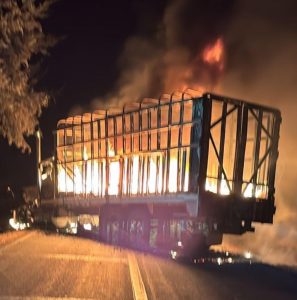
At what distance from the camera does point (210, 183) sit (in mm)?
10086

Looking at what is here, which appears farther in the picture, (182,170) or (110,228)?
(110,228)

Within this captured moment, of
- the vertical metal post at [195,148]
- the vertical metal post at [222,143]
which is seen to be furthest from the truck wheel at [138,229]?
the vertical metal post at [222,143]

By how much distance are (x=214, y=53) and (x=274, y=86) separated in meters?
3.97

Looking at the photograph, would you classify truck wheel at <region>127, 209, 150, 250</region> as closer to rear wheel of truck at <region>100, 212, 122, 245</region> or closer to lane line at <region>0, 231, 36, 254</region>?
rear wheel of truck at <region>100, 212, 122, 245</region>

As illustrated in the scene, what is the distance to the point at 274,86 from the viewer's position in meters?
15.2

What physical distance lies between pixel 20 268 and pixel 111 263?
1.61 metres

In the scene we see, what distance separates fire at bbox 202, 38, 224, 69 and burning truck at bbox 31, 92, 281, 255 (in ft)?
21.5

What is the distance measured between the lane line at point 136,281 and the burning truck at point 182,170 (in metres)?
1.88

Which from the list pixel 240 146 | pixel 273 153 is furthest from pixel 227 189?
pixel 273 153

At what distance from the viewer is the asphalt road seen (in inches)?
235

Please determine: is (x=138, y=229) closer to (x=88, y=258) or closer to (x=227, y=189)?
(x=227, y=189)

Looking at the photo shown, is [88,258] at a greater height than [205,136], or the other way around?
[205,136]

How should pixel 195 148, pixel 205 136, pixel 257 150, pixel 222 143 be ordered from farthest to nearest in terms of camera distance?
pixel 257 150 < pixel 222 143 < pixel 195 148 < pixel 205 136

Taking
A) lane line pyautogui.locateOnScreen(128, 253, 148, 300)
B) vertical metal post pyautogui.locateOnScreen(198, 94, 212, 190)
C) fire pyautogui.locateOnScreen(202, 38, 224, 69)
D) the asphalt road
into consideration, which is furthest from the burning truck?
fire pyautogui.locateOnScreen(202, 38, 224, 69)
